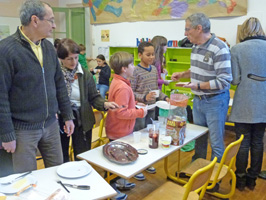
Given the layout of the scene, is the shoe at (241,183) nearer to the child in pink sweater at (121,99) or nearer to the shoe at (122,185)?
the shoe at (122,185)

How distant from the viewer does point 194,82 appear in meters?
2.43

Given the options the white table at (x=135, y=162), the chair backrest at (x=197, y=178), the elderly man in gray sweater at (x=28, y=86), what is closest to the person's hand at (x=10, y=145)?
the elderly man in gray sweater at (x=28, y=86)

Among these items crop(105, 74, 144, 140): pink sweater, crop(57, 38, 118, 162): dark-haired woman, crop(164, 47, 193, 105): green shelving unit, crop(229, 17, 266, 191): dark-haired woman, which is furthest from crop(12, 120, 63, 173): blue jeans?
crop(164, 47, 193, 105): green shelving unit

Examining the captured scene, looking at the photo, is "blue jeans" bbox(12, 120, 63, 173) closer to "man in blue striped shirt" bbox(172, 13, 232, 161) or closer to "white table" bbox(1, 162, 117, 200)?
"white table" bbox(1, 162, 117, 200)

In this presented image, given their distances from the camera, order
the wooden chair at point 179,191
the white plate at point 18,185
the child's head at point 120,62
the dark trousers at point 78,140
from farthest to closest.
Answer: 1. the dark trousers at point 78,140
2. the child's head at point 120,62
3. the wooden chair at point 179,191
4. the white plate at point 18,185

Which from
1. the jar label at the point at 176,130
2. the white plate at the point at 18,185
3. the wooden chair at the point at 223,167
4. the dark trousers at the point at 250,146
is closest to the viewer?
the white plate at the point at 18,185

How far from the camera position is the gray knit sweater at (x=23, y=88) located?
1.49 meters

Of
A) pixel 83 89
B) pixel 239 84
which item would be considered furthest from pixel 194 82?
pixel 83 89

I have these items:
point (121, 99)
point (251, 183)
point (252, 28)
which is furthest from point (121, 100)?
point (251, 183)

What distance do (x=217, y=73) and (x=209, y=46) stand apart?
26 centimetres

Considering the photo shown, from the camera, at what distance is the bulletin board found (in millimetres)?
4582

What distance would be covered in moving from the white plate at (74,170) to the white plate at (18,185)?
5.9 inches

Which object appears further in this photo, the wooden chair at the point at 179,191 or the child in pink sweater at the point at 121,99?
the child in pink sweater at the point at 121,99

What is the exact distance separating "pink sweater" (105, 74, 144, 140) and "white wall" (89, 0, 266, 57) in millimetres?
3277
